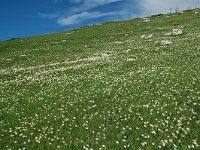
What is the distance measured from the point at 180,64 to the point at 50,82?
1110cm

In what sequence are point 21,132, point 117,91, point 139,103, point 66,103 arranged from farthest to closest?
point 117,91 → point 66,103 → point 139,103 → point 21,132

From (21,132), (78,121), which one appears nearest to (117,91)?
(78,121)

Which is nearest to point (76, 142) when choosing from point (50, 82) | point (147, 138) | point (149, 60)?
point (147, 138)

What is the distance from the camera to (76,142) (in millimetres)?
12078

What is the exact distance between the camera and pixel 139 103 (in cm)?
1617

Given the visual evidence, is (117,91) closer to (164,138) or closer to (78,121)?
(78,121)

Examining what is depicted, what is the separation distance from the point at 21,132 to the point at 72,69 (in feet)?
53.0

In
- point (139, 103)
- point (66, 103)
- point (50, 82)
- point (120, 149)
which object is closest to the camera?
point (120, 149)

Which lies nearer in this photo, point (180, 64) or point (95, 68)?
point (180, 64)

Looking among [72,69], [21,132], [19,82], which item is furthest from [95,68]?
[21,132]

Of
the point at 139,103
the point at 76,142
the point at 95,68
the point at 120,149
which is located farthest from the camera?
the point at 95,68

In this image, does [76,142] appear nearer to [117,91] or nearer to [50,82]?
[117,91]

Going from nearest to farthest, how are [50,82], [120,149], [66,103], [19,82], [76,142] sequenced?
[120,149] → [76,142] → [66,103] → [50,82] → [19,82]

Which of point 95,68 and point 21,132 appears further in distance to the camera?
point 95,68
